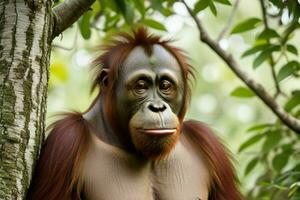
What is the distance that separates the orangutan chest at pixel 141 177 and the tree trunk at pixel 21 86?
666 mm

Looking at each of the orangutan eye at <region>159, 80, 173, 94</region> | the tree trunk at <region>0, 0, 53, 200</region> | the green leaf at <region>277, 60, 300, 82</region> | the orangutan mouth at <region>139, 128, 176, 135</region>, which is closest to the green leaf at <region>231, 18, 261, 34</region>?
the green leaf at <region>277, 60, 300, 82</region>

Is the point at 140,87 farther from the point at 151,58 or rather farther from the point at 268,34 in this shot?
the point at 268,34

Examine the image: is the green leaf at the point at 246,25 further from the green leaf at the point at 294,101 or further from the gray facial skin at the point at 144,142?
the gray facial skin at the point at 144,142

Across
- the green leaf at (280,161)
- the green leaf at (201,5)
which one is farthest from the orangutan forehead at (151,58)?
the green leaf at (280,161)

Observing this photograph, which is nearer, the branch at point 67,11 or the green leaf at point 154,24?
the branch at point 67,11

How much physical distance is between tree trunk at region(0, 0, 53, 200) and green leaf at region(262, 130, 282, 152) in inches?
86.5

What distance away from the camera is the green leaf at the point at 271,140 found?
5.61 m

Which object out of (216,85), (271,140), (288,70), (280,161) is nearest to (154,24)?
(288,70)

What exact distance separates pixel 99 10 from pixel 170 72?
4.23 feet

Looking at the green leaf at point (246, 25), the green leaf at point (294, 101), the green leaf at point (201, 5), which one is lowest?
the green leaf at point (294, 101)

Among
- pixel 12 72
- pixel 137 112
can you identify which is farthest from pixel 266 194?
pixel 12 72

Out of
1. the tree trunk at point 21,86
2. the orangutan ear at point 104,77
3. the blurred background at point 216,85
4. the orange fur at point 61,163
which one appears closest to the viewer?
the tree trunk at point 21,86

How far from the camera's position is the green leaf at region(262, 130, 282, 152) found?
18.4 feet

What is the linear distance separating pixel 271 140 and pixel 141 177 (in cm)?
137
